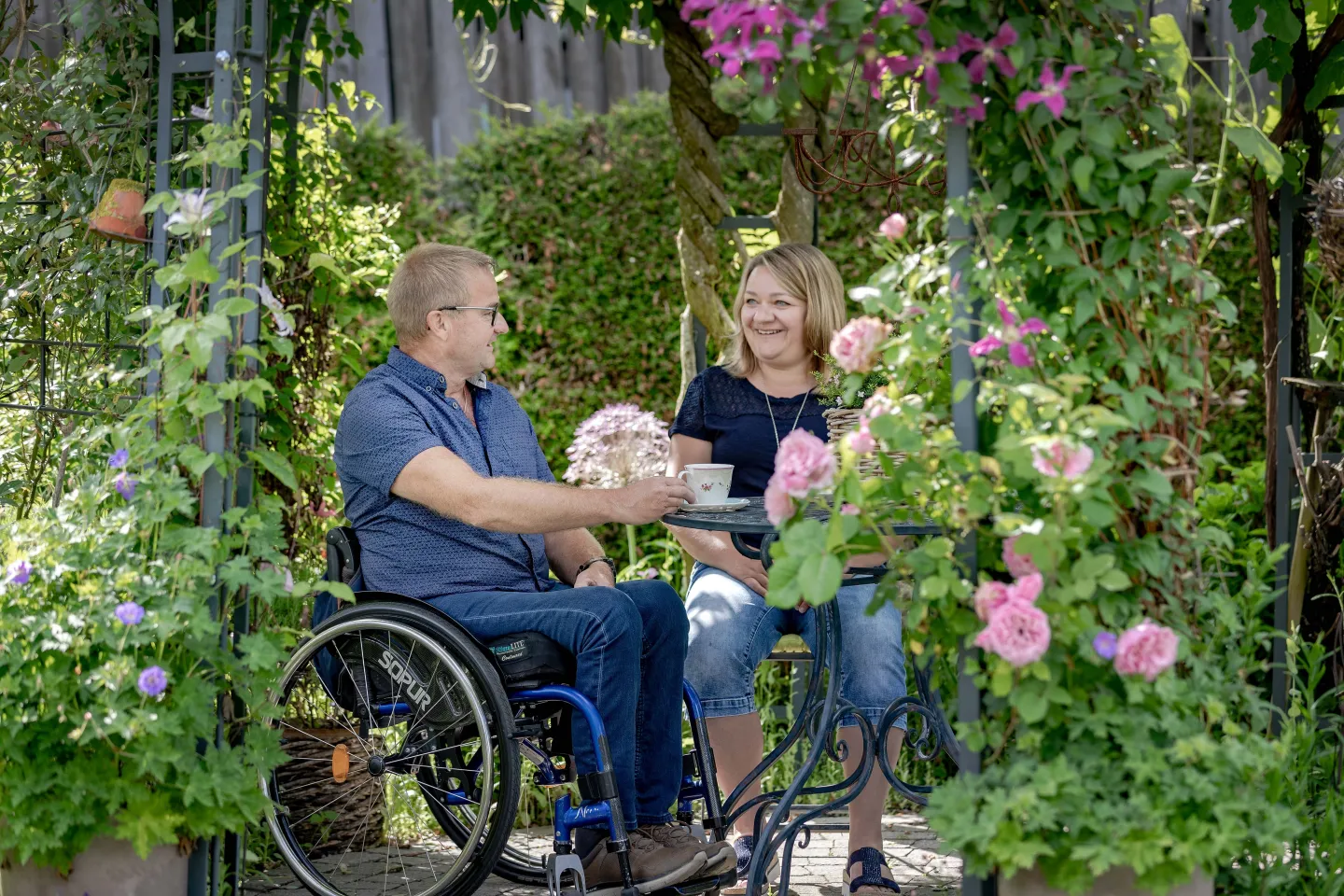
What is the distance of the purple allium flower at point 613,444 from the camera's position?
3453mm

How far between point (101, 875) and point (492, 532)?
90 cm

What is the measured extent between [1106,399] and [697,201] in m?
2.00

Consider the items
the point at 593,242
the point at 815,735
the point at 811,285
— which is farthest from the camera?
the point at 593,242

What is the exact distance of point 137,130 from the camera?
2678mm

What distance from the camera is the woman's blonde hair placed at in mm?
3074

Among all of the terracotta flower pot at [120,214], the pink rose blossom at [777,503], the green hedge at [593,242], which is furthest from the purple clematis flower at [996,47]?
the green hedge at [593,242]

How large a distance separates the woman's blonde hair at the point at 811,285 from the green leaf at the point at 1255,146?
108 centimetres

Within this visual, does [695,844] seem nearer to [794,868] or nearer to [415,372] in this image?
[794,868]

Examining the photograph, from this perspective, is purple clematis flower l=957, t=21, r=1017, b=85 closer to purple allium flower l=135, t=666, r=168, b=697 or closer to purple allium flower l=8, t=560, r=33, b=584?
purple allium flower l=135, t=666, r=168, b=697

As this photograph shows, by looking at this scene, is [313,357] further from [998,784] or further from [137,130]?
[998,784]

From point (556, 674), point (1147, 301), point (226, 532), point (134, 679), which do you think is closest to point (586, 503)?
point (556, 674)

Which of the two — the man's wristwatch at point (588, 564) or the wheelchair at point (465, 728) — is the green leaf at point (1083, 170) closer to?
the wheelchair at point (465, 728)

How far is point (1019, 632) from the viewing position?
1.81m

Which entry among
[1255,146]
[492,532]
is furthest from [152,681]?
[1255,146]
